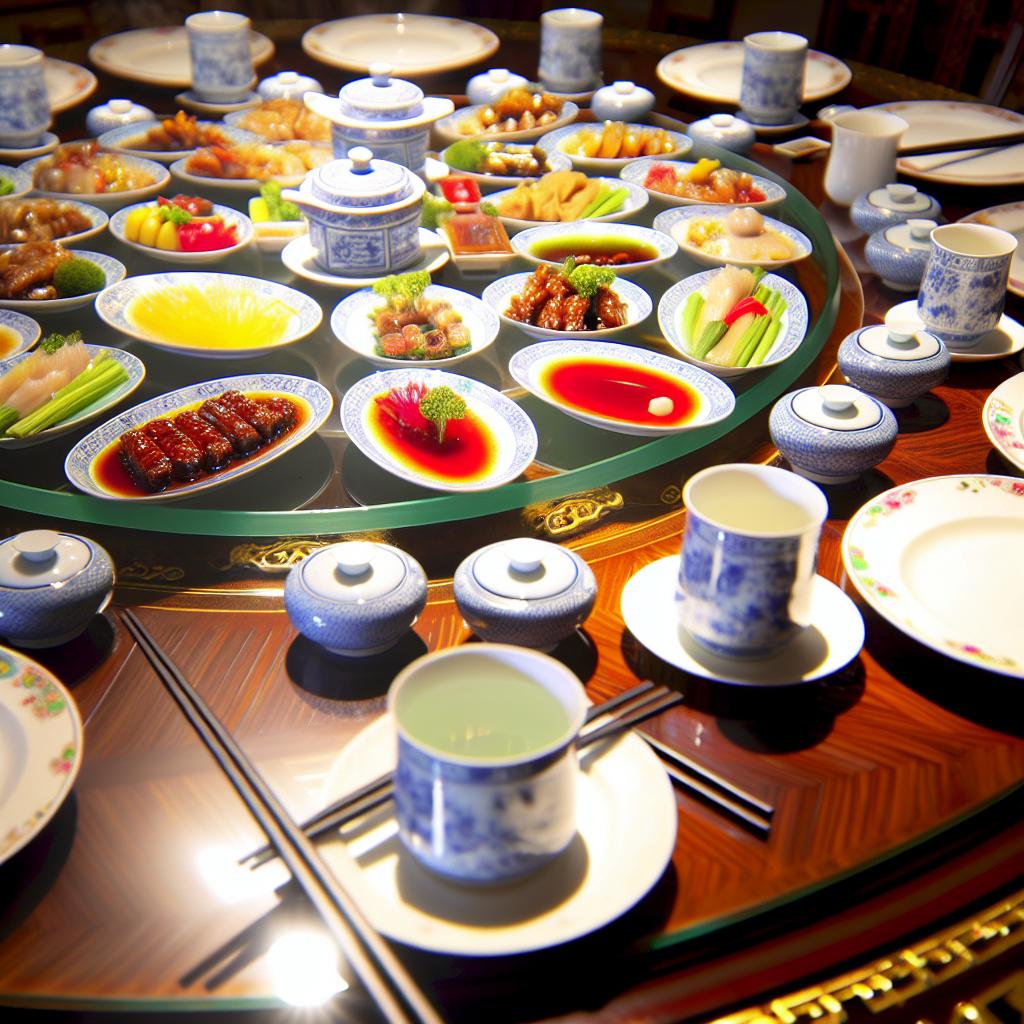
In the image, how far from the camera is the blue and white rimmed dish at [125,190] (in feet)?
9.76

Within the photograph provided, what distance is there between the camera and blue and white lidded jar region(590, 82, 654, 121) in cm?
368

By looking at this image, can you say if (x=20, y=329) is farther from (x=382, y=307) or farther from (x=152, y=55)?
(x=152, y=55)

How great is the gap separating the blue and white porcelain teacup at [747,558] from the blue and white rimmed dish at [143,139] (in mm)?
2369

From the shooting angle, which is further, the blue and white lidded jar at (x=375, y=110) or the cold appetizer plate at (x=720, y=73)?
the cold appetizer plate at (x=720, y=73)

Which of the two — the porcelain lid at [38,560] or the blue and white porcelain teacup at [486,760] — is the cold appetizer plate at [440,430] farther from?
the blue and white porcelain teacup at [486,760]

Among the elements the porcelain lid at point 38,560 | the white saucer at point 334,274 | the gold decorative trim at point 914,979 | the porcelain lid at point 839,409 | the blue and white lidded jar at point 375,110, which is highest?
the blue and white lidded jar at point 375,110

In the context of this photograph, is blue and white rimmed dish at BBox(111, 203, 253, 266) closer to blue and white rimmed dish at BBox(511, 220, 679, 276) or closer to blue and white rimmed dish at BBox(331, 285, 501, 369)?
blue and white rimmed dish at BBox(331, 285, 501, 369)

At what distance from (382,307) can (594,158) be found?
122 centimetres

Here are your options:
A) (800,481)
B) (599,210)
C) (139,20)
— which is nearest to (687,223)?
(599,210)

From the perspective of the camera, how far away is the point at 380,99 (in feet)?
9.46

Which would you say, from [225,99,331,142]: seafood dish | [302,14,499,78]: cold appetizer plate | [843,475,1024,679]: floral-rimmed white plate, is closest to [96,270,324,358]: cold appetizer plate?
[225,99,331,142]: seafood dish

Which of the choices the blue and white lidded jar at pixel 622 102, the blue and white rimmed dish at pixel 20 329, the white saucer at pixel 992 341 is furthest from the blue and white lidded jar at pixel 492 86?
the blue and white rimmed dish at pixel 20 329

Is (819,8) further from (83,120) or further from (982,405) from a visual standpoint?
(982,405)

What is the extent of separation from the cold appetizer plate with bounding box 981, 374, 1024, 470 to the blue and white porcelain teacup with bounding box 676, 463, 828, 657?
0.70 m
